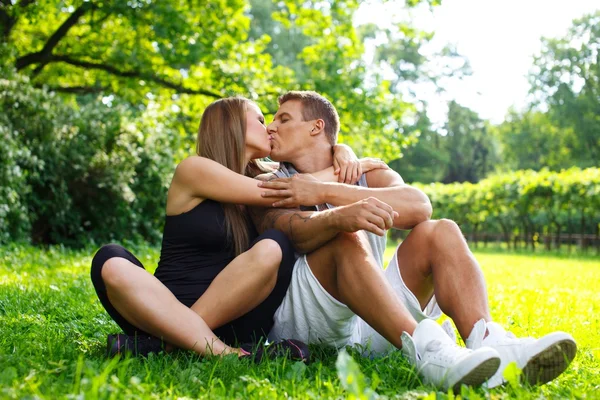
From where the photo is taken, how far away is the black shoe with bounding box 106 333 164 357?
3.04 meters

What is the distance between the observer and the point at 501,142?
5447 cm

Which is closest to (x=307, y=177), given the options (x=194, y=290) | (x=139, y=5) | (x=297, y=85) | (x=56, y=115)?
(x=194, y=290)

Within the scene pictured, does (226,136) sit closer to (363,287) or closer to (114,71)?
(363,287)

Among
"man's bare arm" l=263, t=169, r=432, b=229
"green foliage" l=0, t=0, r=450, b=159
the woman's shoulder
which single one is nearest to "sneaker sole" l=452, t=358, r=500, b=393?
"man's bare arm" l=263, t=169, r=432, b=229

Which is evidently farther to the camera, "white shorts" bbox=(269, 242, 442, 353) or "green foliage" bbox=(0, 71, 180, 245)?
"green foliage" bbox=(0, 71, 180, 245)

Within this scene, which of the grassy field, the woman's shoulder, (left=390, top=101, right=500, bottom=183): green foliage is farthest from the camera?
(left=390, top=101, right=500, bottom=183): green foliage

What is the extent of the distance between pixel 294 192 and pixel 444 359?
1252 millimetres

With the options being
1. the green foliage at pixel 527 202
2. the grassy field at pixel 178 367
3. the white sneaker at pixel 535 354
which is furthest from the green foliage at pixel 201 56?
the white sneaker at pixel 535 354

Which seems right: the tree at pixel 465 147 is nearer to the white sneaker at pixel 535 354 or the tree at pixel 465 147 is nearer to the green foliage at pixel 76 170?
the green foliage at pixel 76 170

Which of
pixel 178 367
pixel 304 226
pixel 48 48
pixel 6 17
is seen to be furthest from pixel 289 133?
pixel 48 48

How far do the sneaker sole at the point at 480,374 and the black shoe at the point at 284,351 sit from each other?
0.78 meters

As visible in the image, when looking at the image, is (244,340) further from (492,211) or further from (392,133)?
(492,211)

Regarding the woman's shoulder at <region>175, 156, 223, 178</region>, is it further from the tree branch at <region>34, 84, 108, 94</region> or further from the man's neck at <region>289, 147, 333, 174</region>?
the tree branch at <region>34, 84, 108, 94</region>

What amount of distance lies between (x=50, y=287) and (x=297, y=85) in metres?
10.1
